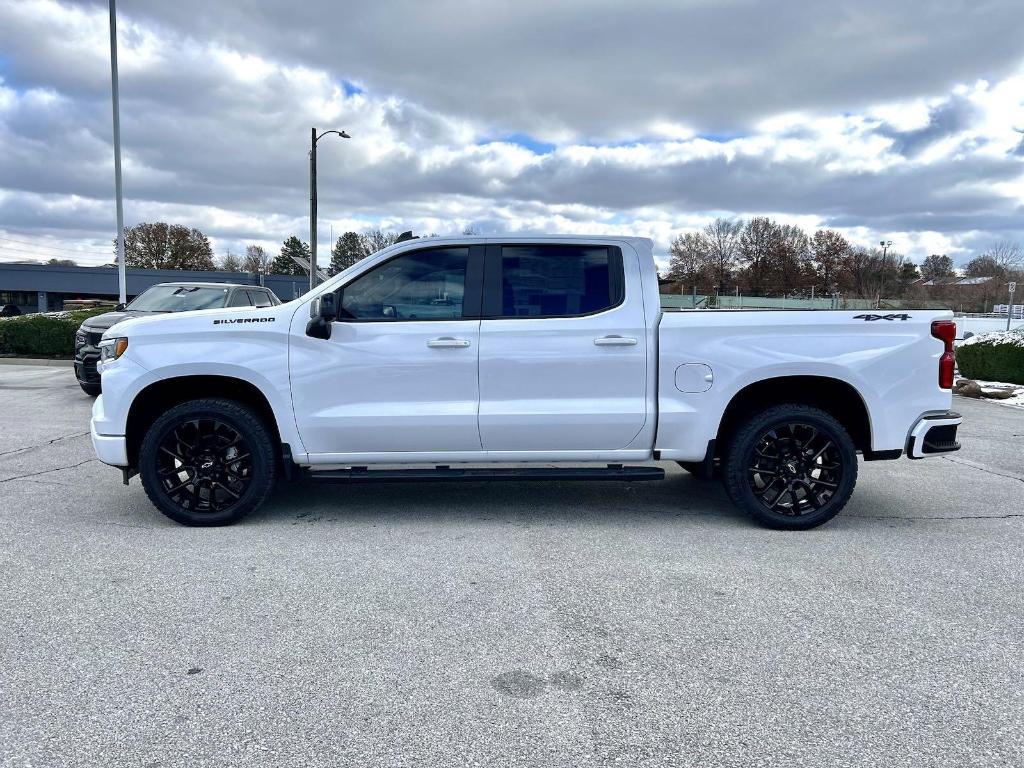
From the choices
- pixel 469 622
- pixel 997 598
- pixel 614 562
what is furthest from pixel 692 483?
pixel 469 622

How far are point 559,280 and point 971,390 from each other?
36.9 feet

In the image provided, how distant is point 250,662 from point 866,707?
2.49 metres

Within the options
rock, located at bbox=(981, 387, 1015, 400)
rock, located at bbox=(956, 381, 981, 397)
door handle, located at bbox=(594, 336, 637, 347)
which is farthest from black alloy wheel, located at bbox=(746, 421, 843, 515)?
rock, located at bbox=(956, 381, 981, 397)

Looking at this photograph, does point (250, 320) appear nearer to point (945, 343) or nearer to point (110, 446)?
point (110, 446)

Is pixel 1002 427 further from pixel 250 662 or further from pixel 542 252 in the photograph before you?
pixel 250 662

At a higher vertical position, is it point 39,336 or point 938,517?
point 39,336

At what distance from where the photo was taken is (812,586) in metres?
4.06

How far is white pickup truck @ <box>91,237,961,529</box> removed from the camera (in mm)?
4941

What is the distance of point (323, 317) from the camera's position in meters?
4.82

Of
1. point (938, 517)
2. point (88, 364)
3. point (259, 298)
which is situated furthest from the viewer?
point (259, 298)

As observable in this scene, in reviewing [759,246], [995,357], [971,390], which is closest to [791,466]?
[971,390]

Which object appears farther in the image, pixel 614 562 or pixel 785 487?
pixel 785 487

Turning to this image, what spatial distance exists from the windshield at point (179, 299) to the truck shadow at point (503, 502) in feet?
21.9

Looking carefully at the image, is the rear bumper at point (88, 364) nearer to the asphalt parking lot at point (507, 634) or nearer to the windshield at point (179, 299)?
the windshield at point (179, 299)
